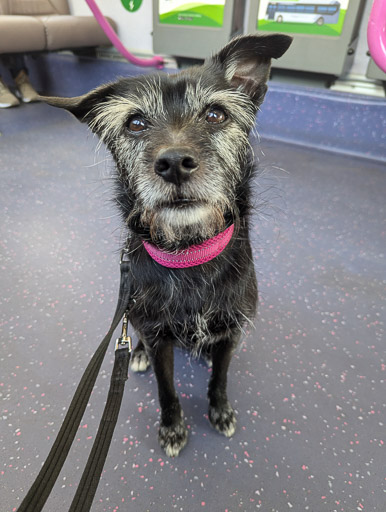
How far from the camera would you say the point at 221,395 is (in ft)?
3.38

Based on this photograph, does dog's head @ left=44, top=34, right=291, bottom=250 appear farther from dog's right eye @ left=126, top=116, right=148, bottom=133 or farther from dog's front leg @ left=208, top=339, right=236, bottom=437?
dog's front leg @ left=208, top=339, right=236, bottom=437

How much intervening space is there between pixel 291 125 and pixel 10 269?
7.99 feet

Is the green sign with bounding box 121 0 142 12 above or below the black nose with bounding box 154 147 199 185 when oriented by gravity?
above

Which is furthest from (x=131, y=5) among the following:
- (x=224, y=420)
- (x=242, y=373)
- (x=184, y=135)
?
(x=224, y=420)

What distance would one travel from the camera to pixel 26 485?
0.87 metres

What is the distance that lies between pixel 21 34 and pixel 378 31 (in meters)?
3.27

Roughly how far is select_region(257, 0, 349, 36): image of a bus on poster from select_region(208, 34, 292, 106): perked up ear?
2.04 m

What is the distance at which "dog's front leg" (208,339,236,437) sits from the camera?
988 millimetres

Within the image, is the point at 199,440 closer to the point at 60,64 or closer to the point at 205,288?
the point at 205,288

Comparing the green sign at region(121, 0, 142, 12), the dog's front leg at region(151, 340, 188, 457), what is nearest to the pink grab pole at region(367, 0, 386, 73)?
the dog's front leg at region(151, 340, 188, 457)

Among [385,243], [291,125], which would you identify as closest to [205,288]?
[385,243]

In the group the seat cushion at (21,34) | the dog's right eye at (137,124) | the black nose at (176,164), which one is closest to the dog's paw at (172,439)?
the black nose at (176,164)

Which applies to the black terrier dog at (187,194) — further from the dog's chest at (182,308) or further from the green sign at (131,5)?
the green sign at (131,5)

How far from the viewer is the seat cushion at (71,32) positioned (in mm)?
3412
